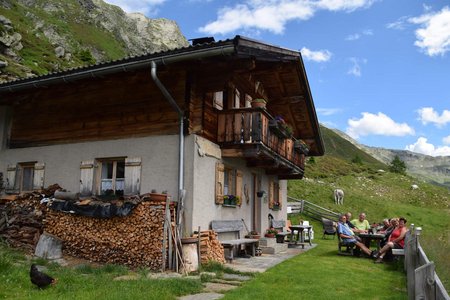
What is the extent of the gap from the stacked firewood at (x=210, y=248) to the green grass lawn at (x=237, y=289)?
4.60 feet

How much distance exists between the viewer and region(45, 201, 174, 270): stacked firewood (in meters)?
9.73

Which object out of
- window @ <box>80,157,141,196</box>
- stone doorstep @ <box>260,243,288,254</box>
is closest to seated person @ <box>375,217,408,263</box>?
stone doorstep @ <box>260,243,288,254</box>

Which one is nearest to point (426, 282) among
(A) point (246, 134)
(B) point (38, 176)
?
(A) point (246, 134)

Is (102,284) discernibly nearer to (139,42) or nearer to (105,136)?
(105,136)

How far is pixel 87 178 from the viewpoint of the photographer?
38.4 feet

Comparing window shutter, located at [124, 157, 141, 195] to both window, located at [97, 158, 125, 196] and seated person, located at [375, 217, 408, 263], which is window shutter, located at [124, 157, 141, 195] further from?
seated person, located at [375, 217, 408, 263]

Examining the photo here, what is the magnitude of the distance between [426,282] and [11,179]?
12400 mm

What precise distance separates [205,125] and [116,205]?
300 cm

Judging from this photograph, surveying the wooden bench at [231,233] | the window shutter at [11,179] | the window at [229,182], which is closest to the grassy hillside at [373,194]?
the wooden bench at [231,233]

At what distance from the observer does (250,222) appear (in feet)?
46.4

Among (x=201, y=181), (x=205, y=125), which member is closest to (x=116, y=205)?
(x=201, y=181)

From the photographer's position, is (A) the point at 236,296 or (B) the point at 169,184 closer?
(A) the point at 236,296

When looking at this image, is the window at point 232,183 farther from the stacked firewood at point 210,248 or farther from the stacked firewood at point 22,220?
the stacked firewood at point 22,220

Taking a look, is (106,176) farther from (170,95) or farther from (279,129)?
(279,129)
